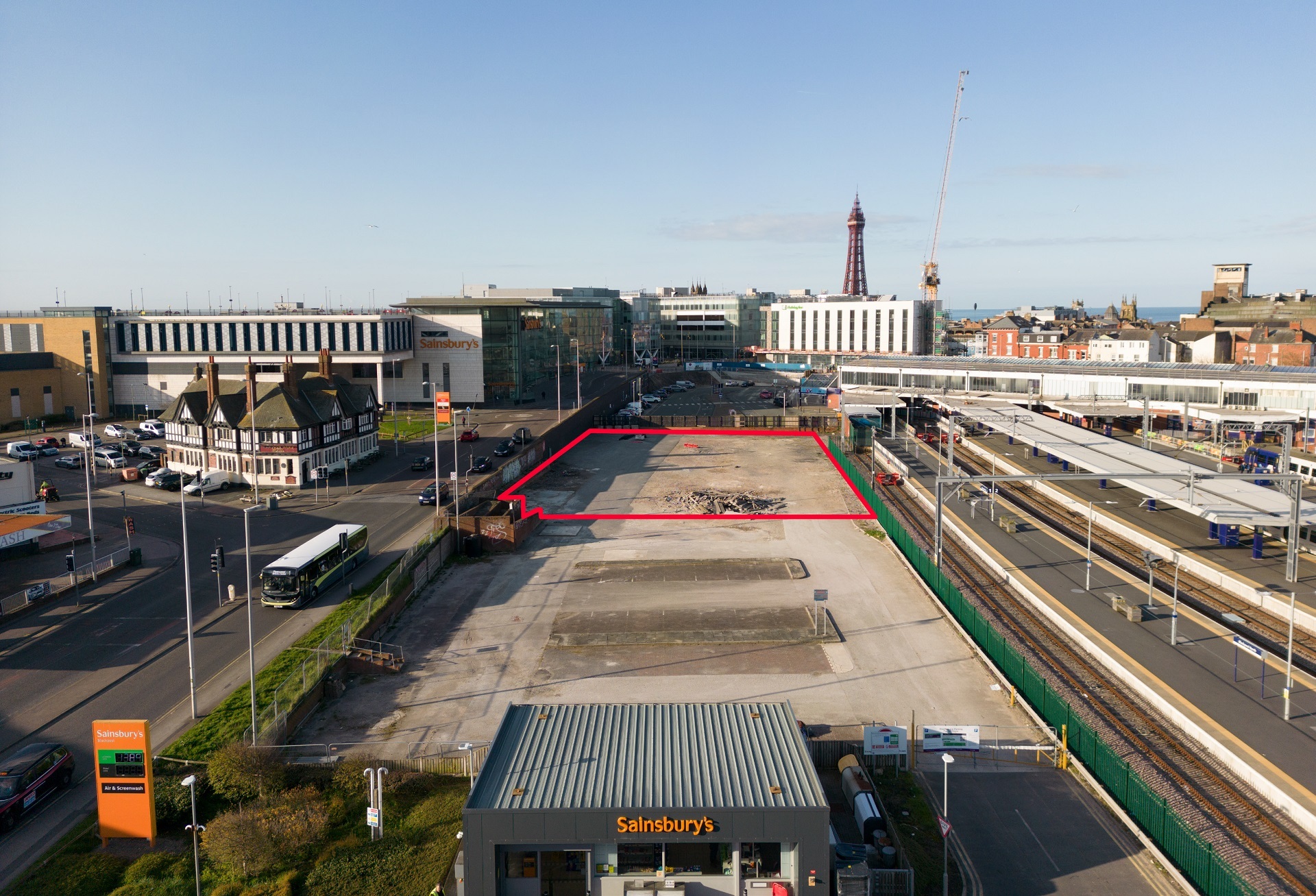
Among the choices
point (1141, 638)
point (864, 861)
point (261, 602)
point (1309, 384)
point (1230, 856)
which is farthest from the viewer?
point (1309, 384)

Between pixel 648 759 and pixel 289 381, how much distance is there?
53288mm

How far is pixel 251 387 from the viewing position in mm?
63812

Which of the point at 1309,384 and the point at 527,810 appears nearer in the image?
the point at 527,810

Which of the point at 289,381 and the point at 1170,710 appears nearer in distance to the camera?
the point at 1170,710

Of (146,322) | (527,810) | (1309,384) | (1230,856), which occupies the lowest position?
(1230,856)

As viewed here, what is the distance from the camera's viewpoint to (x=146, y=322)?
3780 inches

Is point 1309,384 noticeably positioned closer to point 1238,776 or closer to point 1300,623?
point 1300,623

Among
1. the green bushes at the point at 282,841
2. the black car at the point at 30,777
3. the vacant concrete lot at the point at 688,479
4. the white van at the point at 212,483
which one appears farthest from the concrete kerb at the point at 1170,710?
the white van at the point at 212,483

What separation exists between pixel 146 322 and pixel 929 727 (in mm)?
96356

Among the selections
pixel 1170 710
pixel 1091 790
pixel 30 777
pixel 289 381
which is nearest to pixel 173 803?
pixel 30 777

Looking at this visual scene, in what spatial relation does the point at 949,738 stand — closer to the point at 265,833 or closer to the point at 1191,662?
the point at 1191,662

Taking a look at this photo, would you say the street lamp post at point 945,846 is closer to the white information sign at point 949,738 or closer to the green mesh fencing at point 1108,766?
the white information sign at point 949,738

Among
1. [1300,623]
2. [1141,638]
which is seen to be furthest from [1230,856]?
[1300,623]

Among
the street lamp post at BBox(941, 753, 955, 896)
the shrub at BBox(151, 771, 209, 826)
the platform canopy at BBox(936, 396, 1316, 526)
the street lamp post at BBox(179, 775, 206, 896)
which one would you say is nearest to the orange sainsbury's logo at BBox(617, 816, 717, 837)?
the street lamp post at BBox(941, 753, 955, 896)
